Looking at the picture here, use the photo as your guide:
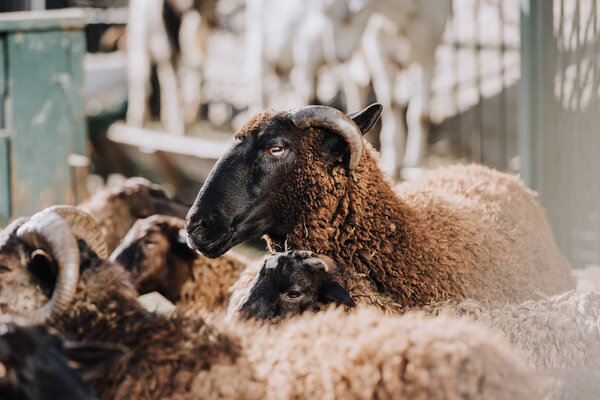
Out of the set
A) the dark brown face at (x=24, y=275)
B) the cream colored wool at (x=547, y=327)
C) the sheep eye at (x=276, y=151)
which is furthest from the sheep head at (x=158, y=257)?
the dark brown face at (x=24, y=275)

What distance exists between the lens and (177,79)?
1453 centimetres

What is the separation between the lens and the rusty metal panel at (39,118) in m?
7.58

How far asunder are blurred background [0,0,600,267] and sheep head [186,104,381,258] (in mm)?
1498

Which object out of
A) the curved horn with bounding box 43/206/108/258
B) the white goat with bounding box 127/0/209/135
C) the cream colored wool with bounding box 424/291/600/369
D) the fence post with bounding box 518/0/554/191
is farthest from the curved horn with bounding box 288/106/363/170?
the white goat with bounding box 127/0/209/135

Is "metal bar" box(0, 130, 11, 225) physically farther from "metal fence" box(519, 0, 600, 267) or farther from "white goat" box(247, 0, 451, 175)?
"metal fence" box(519, 0, 600, 267)

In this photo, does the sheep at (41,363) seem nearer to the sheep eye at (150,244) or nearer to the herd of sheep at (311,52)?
the sheep eye at (150,244)

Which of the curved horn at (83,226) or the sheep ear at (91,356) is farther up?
the curved horn at (83,226)

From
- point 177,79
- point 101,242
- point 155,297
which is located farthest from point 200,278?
point 177,79

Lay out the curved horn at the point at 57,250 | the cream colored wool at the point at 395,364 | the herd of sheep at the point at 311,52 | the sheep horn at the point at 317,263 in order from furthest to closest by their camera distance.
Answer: the herd of sheep at the point at 311,52
the sheep horn at the point at 317,263
the curved horn at the point at 57,250
the cream colored wool at the point at 395,364

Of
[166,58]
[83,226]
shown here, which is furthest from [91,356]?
[166,58]

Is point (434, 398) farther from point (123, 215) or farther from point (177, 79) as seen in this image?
point (177, 79)

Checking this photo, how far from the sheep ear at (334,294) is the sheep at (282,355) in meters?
0.72

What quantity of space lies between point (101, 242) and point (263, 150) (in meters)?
0.95

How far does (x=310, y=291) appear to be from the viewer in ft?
12.0
